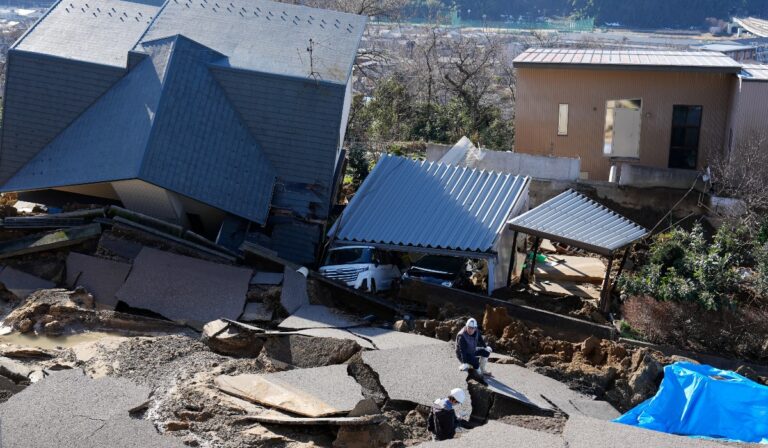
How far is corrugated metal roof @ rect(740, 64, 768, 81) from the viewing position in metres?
23.0

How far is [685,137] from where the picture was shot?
2520 centimetres

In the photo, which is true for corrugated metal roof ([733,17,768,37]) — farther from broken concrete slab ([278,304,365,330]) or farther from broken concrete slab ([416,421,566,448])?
broken concrete slab ([416,421,566,448])

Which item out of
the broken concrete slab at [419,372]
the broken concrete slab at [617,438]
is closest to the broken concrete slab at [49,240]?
the broken concrete slab at [419,372]

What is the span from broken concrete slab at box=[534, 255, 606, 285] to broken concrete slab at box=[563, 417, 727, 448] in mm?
7999

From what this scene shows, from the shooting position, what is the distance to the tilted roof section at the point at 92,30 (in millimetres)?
20234

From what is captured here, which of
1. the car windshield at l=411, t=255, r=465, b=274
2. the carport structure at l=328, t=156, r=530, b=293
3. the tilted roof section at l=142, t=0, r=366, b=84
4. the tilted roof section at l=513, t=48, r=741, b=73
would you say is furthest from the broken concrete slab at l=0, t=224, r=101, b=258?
the tilted roof section at l=513, t=48, r=741, b=73

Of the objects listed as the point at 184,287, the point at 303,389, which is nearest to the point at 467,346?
the point at 303,389

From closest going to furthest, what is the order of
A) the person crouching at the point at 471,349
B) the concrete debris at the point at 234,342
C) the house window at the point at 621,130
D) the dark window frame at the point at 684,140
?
the person crouching at the point at 471,349 → the concrete debris at the point at 234,342 → the dark window frame at the point at 684,140 → the house window at the point at 621,130

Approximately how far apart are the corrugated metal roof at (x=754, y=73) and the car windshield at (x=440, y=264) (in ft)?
32.5

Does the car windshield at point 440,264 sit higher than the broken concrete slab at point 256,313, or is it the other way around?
the car windshield at point 440,264

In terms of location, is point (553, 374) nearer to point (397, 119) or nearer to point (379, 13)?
point (397, 119)

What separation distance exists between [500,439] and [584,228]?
308 inches

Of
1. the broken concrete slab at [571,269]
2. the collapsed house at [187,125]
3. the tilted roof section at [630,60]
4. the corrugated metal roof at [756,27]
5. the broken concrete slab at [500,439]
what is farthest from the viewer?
the corrugated metal roof at [756,27]

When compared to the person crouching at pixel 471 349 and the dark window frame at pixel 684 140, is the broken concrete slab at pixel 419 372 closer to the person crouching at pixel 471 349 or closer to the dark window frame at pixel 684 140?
the person crouching at pixel 471 349
